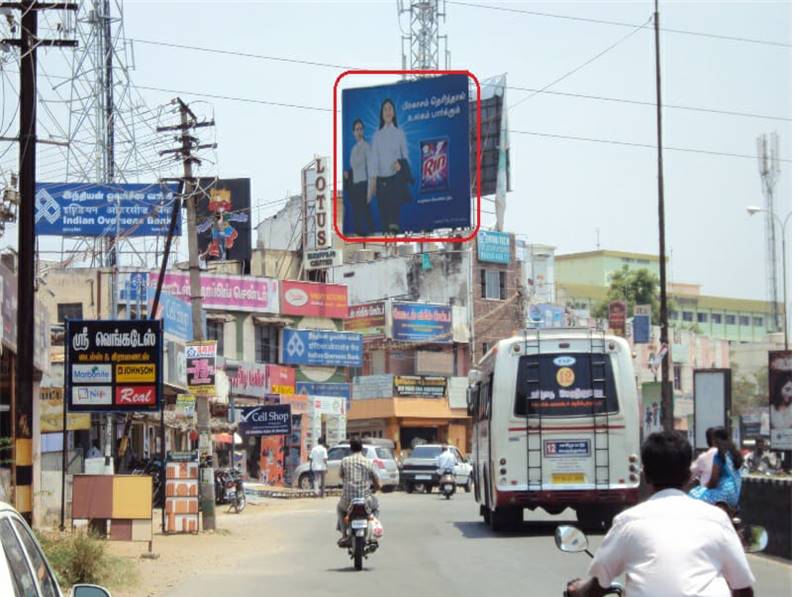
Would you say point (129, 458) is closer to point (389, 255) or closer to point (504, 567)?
point (504, 567)

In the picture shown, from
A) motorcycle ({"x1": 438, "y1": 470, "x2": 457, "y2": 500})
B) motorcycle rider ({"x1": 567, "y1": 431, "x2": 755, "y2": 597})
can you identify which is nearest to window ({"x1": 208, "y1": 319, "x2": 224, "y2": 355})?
motorcycle ({"x1": 438, "y1": 470, "x2": 457, "y2": 500})

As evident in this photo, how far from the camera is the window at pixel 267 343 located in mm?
68125

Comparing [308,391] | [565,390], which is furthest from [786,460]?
[308,391]

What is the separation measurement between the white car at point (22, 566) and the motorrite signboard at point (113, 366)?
1821cm

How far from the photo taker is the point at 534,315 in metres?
79.7

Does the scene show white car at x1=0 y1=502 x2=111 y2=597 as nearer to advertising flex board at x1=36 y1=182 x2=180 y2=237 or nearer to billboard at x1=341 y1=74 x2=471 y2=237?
billboard at x1=341 y1=74 x2=471 y2=237

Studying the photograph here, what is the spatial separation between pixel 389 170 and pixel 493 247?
16692 mm

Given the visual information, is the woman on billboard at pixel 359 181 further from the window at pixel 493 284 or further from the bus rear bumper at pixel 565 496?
the bus rear bumper at pixel 565 496

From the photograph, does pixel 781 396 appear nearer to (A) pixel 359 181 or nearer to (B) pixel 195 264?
(B) pixel 195 264

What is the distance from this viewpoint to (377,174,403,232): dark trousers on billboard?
6231 centimetres

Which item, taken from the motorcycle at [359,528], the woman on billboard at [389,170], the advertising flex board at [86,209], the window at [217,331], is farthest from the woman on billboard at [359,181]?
the motorcycle at [359,528]

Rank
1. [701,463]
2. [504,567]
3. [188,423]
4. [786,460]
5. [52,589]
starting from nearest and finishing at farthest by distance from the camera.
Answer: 1. [52,589]
2. [701,463]
3. [504,567]
4. [786,460]
5. [188,423]

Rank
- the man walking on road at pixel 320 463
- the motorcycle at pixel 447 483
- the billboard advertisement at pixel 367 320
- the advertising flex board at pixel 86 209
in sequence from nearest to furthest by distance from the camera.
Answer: the motorcycle at pixel 447 483, the man walking on road at pixel 320 463, the advertising flex board at pixel 86 209, the billboard advertisement at pixel 367 320

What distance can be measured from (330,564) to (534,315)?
59.9 meters
